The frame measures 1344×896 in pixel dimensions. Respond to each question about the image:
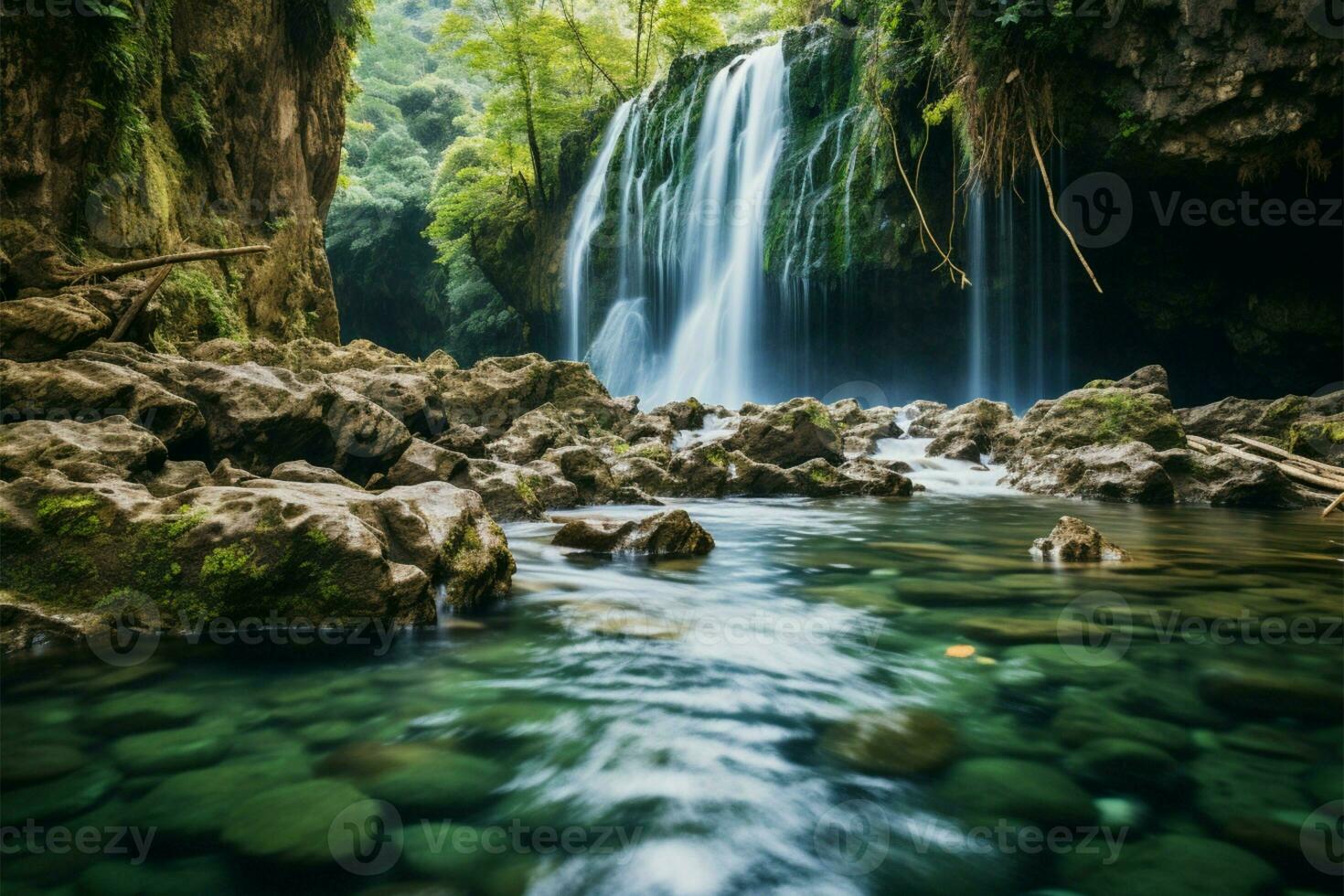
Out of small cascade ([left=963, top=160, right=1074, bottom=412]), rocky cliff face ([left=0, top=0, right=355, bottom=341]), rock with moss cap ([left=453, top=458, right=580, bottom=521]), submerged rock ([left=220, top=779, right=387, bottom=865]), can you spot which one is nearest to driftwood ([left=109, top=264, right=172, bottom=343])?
rocky cliff face ([left=0, top=0, right=355, bottom=341])

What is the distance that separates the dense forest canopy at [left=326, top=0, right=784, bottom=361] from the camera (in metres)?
23.8

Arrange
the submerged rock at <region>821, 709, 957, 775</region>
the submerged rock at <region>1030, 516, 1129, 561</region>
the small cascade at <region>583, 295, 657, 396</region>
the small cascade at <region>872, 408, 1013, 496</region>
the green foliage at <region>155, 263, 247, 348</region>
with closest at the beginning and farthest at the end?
the submerged rock at <region>821, 709, 957, 775</region>, the submerged rock at <region>1030, 516, 1129, 561</region>, the green foliage at <region>155, 263, 247, 348</region>, the small cascade at <region>872, 408, 1013, 496</region>, the small cascade at <region>583, 295, 657, 396</region>

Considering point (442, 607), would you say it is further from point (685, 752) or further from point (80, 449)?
point (80, 449)

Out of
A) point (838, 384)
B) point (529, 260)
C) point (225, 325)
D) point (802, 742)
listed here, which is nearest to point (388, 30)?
point (529, 260)

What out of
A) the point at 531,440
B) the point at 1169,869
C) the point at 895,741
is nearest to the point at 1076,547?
the point at 895,741

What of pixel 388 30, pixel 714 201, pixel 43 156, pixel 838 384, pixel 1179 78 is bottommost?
pixel 838 384

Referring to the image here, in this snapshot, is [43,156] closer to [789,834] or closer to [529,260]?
[789,834]

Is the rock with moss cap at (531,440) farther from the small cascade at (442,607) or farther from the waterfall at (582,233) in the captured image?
the waterfall at (582,233)

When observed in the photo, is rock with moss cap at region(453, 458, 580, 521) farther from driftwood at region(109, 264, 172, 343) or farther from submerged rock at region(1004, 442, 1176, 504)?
submerged rock at region(1004, 442, 1176, 504)

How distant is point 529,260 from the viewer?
2627 centimetres

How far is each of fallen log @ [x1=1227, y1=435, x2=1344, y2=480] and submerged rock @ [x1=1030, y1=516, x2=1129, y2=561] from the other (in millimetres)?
5162

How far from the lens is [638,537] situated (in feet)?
17.0

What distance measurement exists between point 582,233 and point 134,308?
18.5 metres

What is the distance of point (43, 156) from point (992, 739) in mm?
8665
